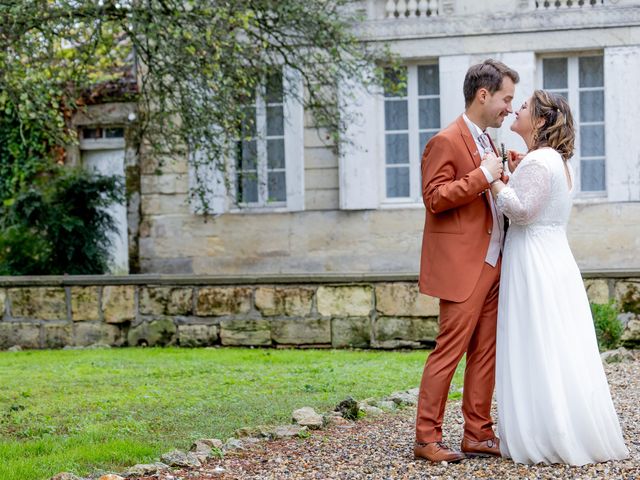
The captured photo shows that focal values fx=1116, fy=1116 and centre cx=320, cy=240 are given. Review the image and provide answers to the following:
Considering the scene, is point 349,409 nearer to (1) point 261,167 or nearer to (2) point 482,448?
(2) point 482,448

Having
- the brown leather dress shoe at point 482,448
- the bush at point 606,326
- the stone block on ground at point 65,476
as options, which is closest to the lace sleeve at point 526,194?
the brown leather dress shoe at point 482,448

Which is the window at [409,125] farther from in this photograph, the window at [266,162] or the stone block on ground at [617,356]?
the stone block on ground at [617,356]

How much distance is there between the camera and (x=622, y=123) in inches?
612

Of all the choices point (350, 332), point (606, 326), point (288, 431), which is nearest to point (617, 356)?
point (606, 326)

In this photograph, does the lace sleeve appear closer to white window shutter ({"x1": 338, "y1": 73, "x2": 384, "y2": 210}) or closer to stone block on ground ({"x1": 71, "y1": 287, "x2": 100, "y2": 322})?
stone block on ground ({"x1": 71, "y1": 287, "x2": 100, "y2": 322})

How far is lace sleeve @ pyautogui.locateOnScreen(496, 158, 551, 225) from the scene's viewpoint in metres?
5.57

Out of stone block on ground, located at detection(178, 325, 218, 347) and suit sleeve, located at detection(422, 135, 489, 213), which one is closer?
suit sleeve, located at detection(422, 135, 489, 213)


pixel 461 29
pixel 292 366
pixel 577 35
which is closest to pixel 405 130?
pixel 461 29

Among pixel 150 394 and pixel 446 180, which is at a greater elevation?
pixel 446 180

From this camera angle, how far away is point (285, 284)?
12.3 meters

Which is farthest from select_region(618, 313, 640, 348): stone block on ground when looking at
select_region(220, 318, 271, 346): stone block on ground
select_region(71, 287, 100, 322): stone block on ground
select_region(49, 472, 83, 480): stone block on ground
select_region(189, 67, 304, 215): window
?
select_region(49, 472, 83, 480): stone block on ground

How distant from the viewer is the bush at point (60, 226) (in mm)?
14805

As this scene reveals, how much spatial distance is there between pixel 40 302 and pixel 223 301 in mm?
2156

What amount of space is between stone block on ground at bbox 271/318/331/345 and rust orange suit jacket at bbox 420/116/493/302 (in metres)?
6.52
